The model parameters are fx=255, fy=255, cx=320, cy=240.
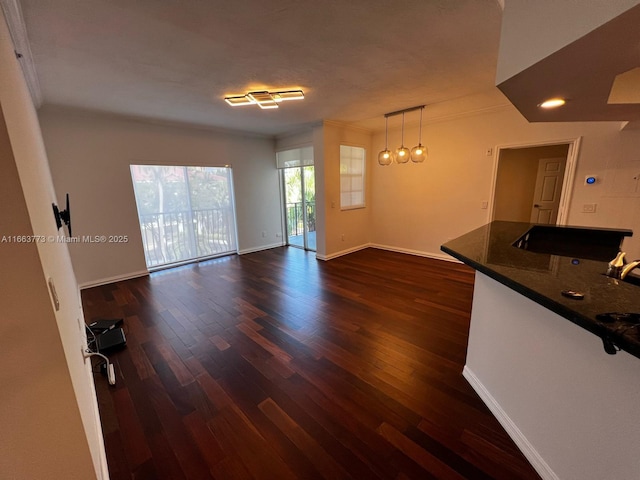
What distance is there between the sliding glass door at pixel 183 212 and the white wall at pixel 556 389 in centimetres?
489

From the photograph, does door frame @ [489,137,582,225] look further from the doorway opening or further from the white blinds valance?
the doorway opening

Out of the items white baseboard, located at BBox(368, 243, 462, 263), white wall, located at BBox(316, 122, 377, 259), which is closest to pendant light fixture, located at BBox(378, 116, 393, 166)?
white wall, located at BBox(316, 122, 377, 259)

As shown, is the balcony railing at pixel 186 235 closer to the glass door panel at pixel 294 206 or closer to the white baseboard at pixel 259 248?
the white baseboard at pixel 259 248

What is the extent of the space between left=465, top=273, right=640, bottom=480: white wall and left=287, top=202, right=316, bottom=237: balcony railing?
4.40 meters

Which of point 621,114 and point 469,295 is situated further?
point 469,295

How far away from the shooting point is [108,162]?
12.3 feet

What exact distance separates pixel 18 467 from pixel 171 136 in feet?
14.9

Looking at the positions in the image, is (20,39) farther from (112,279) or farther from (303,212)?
(303,212)

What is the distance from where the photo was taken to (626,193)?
3012 millimetres

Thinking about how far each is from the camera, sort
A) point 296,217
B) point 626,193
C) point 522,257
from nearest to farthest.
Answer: point 522,257 < point 626,193 < point 296,217

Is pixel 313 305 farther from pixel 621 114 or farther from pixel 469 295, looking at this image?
pixel 621 114

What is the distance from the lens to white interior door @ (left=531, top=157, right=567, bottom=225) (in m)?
4.69

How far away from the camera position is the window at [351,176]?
5.00 meters

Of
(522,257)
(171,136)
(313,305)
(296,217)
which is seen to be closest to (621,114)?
(522,257)
